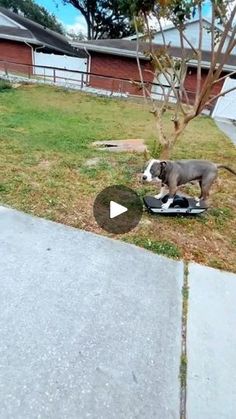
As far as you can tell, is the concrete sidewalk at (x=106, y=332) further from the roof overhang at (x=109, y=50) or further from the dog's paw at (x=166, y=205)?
the roof overhang at (x=109, y=50)

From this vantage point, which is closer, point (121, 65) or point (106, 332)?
point (106, 332)

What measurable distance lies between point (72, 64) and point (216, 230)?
17702 millimetres

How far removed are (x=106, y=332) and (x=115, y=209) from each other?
1.77 meters

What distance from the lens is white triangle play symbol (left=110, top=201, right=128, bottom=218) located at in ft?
11.0

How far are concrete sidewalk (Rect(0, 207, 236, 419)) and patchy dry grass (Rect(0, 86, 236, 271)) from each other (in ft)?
1.31

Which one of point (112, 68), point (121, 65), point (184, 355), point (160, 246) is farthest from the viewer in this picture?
point (112, 68)

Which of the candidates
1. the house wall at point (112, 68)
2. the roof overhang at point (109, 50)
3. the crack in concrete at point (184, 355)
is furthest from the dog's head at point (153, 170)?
the roof overhang at point (109, 50)

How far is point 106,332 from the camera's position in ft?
6.29

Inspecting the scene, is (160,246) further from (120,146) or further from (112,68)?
(112,68)

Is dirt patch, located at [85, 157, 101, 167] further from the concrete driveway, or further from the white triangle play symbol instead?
the concrete driveway

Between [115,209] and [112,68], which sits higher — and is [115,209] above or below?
below

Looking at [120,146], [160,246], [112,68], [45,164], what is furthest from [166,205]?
[112,68]

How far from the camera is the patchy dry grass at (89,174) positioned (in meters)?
3.10

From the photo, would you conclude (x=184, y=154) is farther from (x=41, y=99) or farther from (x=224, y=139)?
(x=41, y=99)
